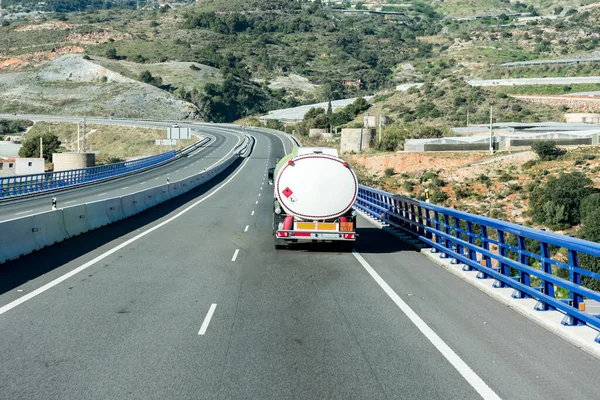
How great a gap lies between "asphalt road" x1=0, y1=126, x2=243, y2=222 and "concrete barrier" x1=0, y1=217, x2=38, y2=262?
14173 mm

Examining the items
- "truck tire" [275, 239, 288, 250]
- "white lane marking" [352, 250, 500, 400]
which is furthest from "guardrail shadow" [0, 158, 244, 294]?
"white lane marking" [352, 250, 500, 400]

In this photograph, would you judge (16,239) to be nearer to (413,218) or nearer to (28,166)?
(413,218)

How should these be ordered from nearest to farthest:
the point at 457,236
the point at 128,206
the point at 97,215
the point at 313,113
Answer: the point at 457,236
the point at 97,215
the point at 128,206
the point at 313,113

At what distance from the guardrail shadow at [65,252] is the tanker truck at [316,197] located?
5173mm

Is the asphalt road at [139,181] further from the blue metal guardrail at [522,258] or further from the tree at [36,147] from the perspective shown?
the tree at [36,147]

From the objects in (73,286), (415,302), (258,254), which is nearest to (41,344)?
(73,286)

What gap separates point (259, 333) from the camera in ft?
33.0

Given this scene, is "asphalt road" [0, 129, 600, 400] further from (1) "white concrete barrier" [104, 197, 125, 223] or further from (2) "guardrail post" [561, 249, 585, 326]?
(1) "white concrete barrier" [104, 197, 125, 223]

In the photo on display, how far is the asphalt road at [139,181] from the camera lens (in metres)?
38.8

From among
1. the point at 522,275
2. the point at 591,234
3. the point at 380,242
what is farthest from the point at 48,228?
the point at 591,234

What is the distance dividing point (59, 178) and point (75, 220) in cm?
3620

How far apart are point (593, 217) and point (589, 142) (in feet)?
115

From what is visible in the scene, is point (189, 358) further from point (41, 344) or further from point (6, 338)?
point (6, 338)

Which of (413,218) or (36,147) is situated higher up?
(36,147)
